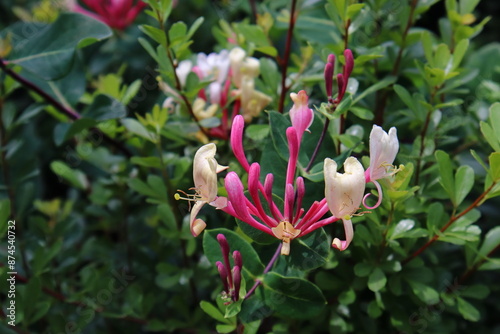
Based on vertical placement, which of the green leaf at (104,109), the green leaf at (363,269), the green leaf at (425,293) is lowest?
the green leaf at (425,293)

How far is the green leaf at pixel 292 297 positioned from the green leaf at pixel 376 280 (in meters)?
0.08

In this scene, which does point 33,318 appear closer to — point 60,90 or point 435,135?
point 60,90

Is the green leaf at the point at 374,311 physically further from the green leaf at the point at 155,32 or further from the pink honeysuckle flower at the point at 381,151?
the green leaf at the point at 155,32

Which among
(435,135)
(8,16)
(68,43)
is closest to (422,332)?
(435,135)

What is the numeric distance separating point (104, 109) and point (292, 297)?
415 mm

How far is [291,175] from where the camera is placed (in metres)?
0.57

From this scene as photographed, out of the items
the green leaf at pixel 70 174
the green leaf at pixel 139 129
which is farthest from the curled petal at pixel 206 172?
the green leaf at pixel 70 174

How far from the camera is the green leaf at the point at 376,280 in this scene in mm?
616

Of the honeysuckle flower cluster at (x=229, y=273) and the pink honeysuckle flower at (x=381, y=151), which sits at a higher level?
the pink honeysuckle flower at (x=381, y=151)

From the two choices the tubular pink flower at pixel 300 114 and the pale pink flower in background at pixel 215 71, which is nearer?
the tubular pink flower at pixel 300 114

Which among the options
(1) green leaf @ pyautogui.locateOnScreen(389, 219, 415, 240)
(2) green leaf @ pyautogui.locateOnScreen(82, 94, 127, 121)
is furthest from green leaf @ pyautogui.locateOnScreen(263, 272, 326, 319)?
(2) green leaf @ pyautogui.locateOnScreen(82, 94, 127, 121)

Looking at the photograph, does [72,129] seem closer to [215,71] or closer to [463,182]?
[215,71]

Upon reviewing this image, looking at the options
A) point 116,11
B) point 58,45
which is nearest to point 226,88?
point 58,45

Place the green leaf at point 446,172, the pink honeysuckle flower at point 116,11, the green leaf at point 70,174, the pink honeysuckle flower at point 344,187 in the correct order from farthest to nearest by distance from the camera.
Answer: the pink honeysuckle flower at point 116,11
the green leaf at point 70,174
the green leaf at point 446,172
the pink honeysuckle flower at point 344,187
